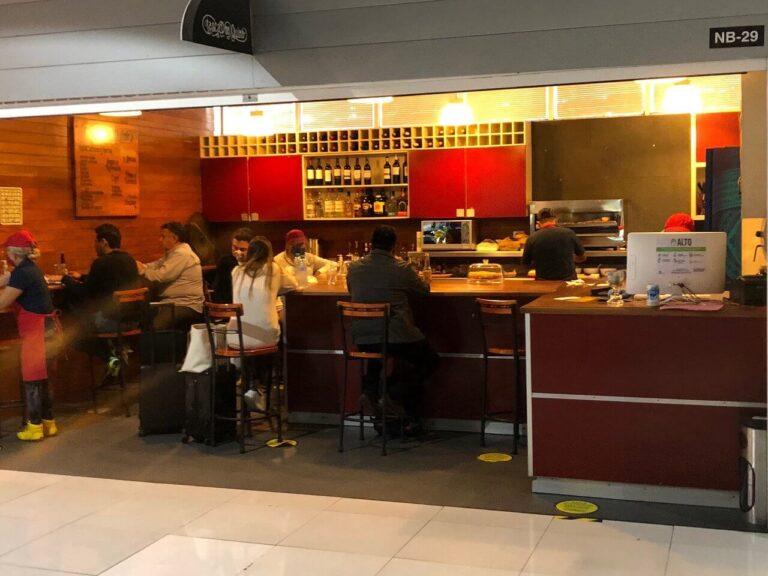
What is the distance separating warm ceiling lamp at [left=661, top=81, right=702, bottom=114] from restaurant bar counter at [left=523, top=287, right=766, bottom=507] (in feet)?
12.9

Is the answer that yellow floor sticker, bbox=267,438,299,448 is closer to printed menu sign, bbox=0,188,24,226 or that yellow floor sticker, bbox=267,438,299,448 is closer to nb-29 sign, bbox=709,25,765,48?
printed menu sign, bbox=0,188,24,226

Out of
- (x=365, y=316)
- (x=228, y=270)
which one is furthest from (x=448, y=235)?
(x=365, y=316)

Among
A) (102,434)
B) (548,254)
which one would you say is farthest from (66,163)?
(548,254)

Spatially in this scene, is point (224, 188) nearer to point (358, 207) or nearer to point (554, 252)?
point (358, 207)

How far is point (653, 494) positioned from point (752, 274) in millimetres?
1517

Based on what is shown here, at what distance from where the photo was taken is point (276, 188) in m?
11.1

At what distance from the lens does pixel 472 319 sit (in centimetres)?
691

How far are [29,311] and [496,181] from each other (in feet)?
17.4

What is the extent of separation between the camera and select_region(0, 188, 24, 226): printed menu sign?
7.96m

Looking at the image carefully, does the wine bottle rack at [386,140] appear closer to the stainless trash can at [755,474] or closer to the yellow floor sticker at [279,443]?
the yellow floor sticker at [279,443]

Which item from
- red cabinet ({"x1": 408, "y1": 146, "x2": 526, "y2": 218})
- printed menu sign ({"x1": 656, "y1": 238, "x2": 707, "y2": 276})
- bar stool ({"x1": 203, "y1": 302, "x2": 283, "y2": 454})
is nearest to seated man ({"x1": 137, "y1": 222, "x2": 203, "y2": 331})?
bar stool ({"x1": 203, "y1": 302, "x2": 283, "y2": 454})

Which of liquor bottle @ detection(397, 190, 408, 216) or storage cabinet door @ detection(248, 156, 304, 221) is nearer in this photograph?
liquor bottle @ detection(397, 190, 408, 216)

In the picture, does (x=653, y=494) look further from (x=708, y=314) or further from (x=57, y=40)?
(x=57, y=40)

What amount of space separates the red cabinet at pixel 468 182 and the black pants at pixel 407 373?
12.7ft
